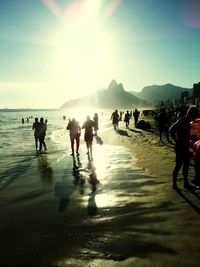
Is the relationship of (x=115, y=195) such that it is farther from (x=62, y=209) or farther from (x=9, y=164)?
(x=9, y=164)

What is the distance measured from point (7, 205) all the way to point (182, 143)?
4.75m

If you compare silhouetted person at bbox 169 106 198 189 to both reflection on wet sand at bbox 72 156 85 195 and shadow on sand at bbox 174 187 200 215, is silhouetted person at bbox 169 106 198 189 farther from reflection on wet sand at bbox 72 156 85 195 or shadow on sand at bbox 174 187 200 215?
reflection on wet sand at bbox 72 156 85 195

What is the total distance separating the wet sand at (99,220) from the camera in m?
5.24

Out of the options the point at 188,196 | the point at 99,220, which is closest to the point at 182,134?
the point at 188,196

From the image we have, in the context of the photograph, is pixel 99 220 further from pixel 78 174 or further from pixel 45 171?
pixel 45 171

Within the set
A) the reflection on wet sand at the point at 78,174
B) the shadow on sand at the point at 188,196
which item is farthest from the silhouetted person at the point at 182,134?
the reflection on wet sand at the point at 78,174

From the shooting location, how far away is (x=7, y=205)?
8.42 m

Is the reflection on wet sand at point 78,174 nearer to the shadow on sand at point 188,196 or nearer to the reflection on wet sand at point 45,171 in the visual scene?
the reflection on wet sand at point 45,171

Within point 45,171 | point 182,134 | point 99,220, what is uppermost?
point 182,134

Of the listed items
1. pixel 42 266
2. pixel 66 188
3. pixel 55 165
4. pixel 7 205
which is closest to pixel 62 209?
pixel 7 205

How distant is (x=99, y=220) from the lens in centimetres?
694

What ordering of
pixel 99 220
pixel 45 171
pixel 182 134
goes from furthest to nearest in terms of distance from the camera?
pixel 45 171 < pixel 182 134 < pixel 99 220

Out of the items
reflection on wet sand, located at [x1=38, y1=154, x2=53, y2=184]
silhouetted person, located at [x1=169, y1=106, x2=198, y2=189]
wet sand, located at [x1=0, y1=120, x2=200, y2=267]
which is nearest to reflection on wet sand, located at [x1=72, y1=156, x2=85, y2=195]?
wet sand, located at [x1=0, y1=120, x2=200, y2=267]

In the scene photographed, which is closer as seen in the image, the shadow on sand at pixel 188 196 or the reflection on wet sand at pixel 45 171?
the shadow on sand at pixel 188 196
